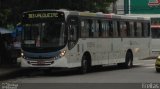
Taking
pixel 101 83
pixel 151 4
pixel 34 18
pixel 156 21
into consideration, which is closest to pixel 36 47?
A: pixel 34 18

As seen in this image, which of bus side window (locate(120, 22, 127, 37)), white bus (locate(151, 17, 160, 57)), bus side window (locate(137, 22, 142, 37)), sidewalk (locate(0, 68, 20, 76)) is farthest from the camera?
white bus (locate(151, 17, 160, 57))

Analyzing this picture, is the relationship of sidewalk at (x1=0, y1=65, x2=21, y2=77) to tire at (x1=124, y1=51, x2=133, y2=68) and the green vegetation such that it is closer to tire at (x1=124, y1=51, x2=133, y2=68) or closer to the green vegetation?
the green vegetation

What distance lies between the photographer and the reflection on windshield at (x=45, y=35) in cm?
2522

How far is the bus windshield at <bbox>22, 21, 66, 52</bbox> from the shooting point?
25219 mm

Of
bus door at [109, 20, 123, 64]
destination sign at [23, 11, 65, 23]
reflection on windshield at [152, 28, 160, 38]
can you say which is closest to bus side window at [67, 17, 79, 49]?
destination sign at [23, 11, 65, 23]

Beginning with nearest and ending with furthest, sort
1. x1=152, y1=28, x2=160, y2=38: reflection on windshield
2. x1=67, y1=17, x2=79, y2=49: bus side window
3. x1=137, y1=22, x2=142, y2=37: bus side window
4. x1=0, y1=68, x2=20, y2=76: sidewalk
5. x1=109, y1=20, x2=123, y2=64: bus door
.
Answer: x1=67, y1=17, x2=79, y2=49: bus side window
x1=0, y1=68, x2=20, y2=76: sidewalk
x1=109, y1=20, x2=123, y2=64: bus door
x1=137, y1=22, x2=142, y2=37: bus side window
x1=152, y1=28, x2=160, y2=38: reflection on windshield

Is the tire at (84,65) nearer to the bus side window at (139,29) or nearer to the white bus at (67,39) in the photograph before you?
the white bus at (67,39)

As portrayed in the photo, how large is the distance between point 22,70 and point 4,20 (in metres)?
2.72

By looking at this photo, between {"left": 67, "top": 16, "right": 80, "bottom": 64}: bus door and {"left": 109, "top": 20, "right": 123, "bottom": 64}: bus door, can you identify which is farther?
{"left": 109, "top": 20, "right": 123, "bottom": 64}: bus door

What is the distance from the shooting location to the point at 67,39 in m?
25.3

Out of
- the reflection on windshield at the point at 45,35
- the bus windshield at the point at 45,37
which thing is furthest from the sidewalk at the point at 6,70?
the reflection on windshield at the point at 45,35

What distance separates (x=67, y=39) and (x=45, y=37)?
984mm

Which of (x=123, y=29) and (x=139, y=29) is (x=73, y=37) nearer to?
(x=123, y=29)

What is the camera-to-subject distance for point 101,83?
2102cm
